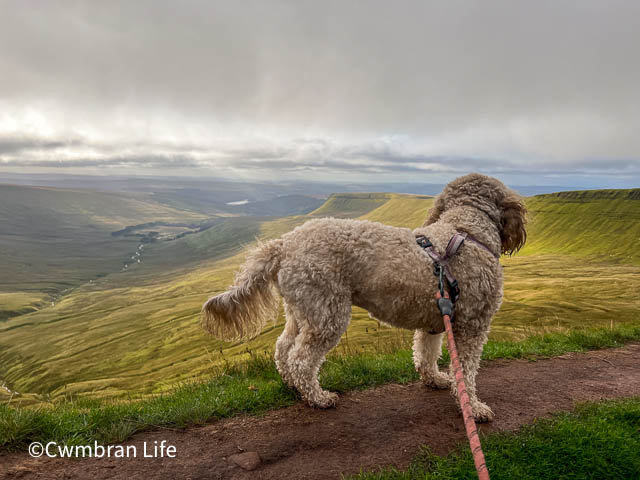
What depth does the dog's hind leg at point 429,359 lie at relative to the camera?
6434mm

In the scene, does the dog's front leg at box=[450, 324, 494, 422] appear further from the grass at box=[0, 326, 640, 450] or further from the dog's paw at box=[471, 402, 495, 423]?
the grass at box=[0, 326, 640, 450]

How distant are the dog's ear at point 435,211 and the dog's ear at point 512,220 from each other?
3.36 feet

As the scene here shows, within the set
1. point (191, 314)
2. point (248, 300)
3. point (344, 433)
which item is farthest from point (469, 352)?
point (191, 314)

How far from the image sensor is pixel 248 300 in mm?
5656

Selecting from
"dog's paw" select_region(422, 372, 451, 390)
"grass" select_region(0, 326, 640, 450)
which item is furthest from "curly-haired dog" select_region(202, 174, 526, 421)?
"grass" select_region(0, 326, 640, 450)

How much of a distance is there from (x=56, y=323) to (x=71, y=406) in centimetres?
17322

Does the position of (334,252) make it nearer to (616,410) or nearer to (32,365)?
(616,410)

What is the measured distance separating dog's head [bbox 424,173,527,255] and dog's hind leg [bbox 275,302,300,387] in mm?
3562

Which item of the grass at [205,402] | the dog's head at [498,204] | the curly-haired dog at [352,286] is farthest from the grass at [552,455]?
the dog's head at [498,204]

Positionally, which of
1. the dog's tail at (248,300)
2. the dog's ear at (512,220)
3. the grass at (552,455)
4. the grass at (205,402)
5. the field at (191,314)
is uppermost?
the dog's ear at (512,220)

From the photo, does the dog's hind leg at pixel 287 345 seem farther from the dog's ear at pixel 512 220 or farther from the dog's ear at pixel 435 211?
the dog's ear at pixel 512 220

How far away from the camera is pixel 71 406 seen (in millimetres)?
6141

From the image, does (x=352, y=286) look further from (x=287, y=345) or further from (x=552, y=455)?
(x=552, y=455)

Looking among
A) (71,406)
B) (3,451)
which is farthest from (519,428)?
(71,406)
